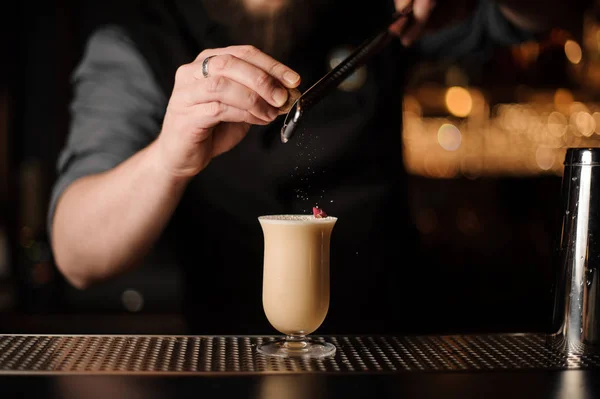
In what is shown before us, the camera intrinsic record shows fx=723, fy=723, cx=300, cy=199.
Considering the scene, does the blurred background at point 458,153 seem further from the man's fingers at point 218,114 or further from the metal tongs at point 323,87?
the metal tongs at point 323,87

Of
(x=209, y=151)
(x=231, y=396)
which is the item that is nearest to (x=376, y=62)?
(x=209, y=151)

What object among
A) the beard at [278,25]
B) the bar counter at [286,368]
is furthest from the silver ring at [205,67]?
the beard at [278,25]

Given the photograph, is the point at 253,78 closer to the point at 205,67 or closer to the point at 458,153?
the point at 205,67

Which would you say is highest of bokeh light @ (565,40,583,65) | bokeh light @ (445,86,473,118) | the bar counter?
bokeh light @ (565,40,583,65)

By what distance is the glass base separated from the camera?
1199 millimetres

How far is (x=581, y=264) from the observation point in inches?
47.8

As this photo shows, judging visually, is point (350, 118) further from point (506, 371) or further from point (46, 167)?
point (46, 167)

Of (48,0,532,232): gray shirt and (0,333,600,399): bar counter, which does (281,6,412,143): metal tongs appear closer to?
(0,333,600,399): bar counter

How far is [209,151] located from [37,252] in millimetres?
2011

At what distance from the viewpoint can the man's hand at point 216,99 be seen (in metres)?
1.22

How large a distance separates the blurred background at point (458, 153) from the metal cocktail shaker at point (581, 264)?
6.51 feet

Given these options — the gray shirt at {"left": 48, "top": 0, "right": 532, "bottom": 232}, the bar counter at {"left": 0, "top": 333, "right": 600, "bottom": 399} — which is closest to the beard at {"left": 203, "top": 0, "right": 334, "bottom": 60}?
the gray shirt at {"left": 48, "top": 0, "right": 532, "bottom": 232}

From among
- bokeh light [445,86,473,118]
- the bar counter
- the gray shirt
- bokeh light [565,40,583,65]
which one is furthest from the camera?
bokeh light [445,86,473,118]

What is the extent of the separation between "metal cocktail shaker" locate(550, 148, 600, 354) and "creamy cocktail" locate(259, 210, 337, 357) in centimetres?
40
